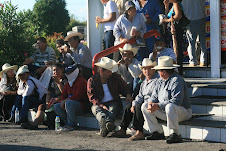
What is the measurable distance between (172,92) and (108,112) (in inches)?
60.4

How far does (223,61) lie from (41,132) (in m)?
4.34

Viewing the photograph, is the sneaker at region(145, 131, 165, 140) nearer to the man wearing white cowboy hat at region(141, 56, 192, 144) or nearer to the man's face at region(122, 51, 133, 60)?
the man wearing white cowboy hat at region(141, 56, 192, 144)

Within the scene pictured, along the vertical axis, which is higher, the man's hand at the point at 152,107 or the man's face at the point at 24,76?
the man's face at the point at 24,76

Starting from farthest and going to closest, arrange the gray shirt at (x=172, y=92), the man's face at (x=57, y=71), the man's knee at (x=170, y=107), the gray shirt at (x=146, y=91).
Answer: the man's face at (x=57, y=71), the gray shirt at (x=146, y=91), the gray shirt at (x=172, y=92), the man's knee at (x=170, y=107)

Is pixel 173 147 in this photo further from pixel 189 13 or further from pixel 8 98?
pixel 8 98

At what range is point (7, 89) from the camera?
10.5 m

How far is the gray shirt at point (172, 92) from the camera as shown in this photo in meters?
6.99

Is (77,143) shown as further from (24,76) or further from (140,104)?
(24,76)

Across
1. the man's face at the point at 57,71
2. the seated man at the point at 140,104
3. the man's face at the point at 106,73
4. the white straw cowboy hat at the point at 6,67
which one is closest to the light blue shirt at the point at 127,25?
the man's face at the point at 106,73

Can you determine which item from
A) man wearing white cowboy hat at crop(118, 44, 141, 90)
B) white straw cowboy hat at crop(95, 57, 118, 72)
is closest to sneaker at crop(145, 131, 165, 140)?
man wearing white cowboy hat at crop(118, 44, 141, 90)

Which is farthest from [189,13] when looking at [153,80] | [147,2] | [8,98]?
[8,98]

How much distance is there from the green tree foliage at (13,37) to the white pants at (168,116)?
5.01 m

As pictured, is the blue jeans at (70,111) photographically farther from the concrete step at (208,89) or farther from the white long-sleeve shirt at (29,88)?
the concrete step at (208,89)

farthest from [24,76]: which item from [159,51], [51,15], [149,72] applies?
[51,15]
